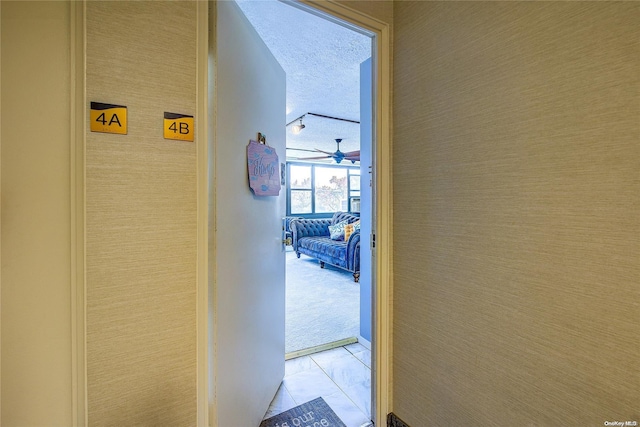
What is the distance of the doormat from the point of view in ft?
4.73

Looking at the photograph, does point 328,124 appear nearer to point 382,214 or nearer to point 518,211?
point 382,214

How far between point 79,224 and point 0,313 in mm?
299

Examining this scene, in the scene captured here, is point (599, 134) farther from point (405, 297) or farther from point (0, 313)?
point (0, 313)

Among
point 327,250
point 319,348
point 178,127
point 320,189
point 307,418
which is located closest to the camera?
point 178,127

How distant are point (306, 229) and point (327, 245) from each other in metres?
1.44

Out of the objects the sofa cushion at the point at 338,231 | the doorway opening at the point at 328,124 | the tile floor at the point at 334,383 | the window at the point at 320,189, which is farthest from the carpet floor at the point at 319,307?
the window at the point at 320,189

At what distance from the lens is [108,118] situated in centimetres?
82

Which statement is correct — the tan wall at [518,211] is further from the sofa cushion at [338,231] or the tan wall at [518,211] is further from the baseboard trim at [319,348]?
the sofa cushion at [338,231]

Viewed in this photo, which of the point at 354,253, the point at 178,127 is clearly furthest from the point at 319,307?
the point at 178,127

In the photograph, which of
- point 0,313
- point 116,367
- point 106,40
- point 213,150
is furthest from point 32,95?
point 116,367

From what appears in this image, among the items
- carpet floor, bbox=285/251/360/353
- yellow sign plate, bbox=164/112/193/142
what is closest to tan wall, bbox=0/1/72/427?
yellow sign plate, bbox=164/112/193/142

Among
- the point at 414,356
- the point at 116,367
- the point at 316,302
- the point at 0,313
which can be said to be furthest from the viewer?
the point at 316,302

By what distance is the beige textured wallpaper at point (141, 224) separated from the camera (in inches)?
32.1

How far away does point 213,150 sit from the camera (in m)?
1.00
